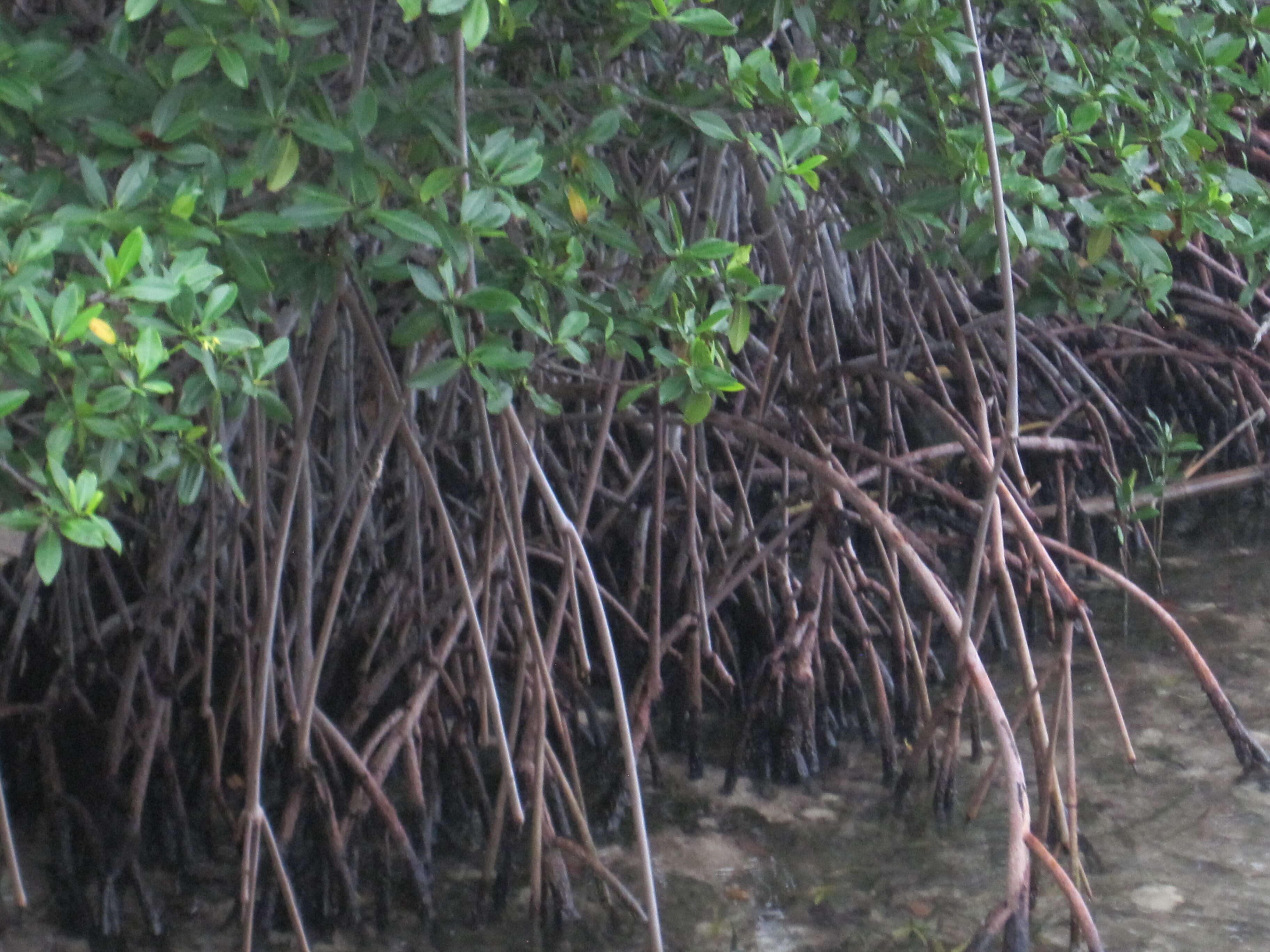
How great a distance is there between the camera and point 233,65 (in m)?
1.73

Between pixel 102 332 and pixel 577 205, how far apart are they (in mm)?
829

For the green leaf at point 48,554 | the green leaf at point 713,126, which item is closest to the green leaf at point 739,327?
the green leaf at point 713,126

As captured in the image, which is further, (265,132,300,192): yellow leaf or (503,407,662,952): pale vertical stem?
(503,407,662,952): pale vertical stem

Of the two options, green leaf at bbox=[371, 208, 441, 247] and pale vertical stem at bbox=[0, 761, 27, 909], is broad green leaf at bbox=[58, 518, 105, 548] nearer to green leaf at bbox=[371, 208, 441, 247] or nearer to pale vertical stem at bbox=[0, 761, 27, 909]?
green leaf at bbox=[371, 208, 441, 247]

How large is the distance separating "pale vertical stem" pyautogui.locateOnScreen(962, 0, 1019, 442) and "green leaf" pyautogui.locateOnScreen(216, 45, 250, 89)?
3.35 ft

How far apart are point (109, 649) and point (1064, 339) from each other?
294cm

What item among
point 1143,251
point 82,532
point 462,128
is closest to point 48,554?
point 82,532

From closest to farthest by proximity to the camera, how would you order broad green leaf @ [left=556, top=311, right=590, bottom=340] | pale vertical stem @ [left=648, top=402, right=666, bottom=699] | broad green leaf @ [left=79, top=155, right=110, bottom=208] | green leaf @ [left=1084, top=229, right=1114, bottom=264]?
broad green leaf @ [left=79, top=155, right=110, bottom=208] < broad green leaf @ [left=556, top=311, right=590, bottom=340] < green leaf @ [left=1084, top=229, right=1114, bottom=264] < pale vertical stem @ [left=648, top=402, right=666, bottom=699]

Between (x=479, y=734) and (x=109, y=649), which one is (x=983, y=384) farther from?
(x=109, y=649)

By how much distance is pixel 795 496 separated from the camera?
3598 mm

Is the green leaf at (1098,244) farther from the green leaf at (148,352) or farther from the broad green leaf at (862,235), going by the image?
the green leaf at (148,352)

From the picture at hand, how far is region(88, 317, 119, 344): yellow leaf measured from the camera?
5.16 ft

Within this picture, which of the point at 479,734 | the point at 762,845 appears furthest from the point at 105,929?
the point at 762,845

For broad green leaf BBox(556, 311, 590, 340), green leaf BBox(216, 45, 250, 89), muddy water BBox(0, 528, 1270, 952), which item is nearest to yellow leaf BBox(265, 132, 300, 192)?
green leaf BBox(216, 45, 250, 89)
